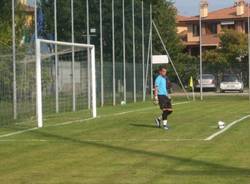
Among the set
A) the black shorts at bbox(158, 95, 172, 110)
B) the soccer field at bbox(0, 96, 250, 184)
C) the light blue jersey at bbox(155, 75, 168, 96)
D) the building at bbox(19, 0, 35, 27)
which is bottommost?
the soccer field at bbox(0, 96, 250, 184)

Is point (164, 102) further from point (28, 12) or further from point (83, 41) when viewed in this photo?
point (83, 41)

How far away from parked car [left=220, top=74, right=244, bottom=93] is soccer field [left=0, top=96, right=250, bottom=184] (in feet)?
135

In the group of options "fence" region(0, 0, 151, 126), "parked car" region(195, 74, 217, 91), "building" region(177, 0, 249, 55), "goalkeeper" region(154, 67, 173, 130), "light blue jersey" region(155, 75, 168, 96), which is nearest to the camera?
"goalkeeper" region(154, 67, 173, 130)

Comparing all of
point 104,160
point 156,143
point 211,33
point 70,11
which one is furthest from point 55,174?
point 211,33

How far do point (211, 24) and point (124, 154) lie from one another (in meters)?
90.3

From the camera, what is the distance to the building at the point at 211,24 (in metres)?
99.3

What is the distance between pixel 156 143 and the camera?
56.5 ft

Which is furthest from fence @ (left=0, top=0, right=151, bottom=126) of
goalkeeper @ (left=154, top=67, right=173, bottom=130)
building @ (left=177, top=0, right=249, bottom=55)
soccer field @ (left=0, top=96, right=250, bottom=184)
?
building @ (left=177, top=0, right=249, bottom=55)

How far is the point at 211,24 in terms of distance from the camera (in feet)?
340

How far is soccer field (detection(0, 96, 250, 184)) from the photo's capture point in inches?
462

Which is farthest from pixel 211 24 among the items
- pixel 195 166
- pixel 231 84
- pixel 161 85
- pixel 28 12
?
pixel 195 166

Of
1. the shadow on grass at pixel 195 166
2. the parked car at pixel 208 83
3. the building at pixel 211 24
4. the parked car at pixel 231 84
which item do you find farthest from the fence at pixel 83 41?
the building at pixel 211 24

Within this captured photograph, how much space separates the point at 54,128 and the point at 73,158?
8263 mm

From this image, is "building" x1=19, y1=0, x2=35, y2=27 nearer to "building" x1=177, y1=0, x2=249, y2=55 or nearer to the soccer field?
the soccer field
